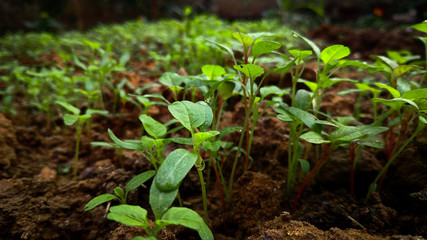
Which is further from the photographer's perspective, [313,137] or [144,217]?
[313,137]

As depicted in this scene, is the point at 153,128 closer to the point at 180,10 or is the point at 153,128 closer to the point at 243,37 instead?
the point at 243,37

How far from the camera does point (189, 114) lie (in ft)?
2.35

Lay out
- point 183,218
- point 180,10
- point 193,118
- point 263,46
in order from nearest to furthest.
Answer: point 183,218 → point 193,118 → point 263,46 → point 180,10

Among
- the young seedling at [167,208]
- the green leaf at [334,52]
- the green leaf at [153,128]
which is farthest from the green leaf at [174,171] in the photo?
Answer: the green leaf at [334,52]

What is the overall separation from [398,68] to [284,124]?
0.55 m

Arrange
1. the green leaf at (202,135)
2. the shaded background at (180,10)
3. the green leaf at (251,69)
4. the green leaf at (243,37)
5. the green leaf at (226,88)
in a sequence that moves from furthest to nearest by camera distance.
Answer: the shaded background at (180,10) < the green leaf at (226,88) < the green leaf at (243,37) < the green leaf at (251,69) < the green leaf at (202,135)

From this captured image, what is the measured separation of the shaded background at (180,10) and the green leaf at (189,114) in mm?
4741

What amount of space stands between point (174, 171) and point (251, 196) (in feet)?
1.50

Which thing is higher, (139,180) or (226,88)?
(226,88)

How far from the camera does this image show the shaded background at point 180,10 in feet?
18.4

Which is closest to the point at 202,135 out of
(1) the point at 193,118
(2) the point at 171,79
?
(1) the point at 193,118

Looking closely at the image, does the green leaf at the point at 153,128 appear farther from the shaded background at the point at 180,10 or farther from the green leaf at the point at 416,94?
the shaded background at the point at 180,10

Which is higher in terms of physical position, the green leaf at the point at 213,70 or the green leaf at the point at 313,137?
the green leaf at the point at 213,70

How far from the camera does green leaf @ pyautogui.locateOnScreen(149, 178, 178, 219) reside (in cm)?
61
